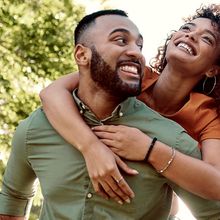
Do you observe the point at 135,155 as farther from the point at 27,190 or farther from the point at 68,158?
the point at 27,190

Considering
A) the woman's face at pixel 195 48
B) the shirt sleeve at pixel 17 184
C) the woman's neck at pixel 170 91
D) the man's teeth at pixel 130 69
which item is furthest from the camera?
the woman's neck at pixel 170 91

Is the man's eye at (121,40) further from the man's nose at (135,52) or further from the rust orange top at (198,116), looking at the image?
the rust orange top at (198,116)

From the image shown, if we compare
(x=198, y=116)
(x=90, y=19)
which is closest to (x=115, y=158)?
(x=198, y=116)

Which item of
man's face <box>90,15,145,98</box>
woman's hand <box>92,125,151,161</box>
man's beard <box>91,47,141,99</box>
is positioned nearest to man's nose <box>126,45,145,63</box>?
man's face <box>90,15,145,98</box>

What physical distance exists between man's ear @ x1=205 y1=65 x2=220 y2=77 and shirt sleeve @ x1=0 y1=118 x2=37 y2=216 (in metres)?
1.09

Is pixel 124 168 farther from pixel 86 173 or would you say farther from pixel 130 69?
pixel 130 69

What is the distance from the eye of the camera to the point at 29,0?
7.34 metres

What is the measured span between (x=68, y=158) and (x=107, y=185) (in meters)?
0.26

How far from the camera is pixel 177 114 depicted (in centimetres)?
294

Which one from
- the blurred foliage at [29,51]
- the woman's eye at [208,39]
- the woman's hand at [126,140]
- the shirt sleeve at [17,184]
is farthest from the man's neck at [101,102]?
the blurred foliage at [29,51]

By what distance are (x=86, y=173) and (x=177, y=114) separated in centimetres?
70

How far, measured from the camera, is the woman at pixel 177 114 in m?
2.32

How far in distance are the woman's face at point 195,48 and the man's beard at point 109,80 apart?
49 cm

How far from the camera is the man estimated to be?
244 centimetres
